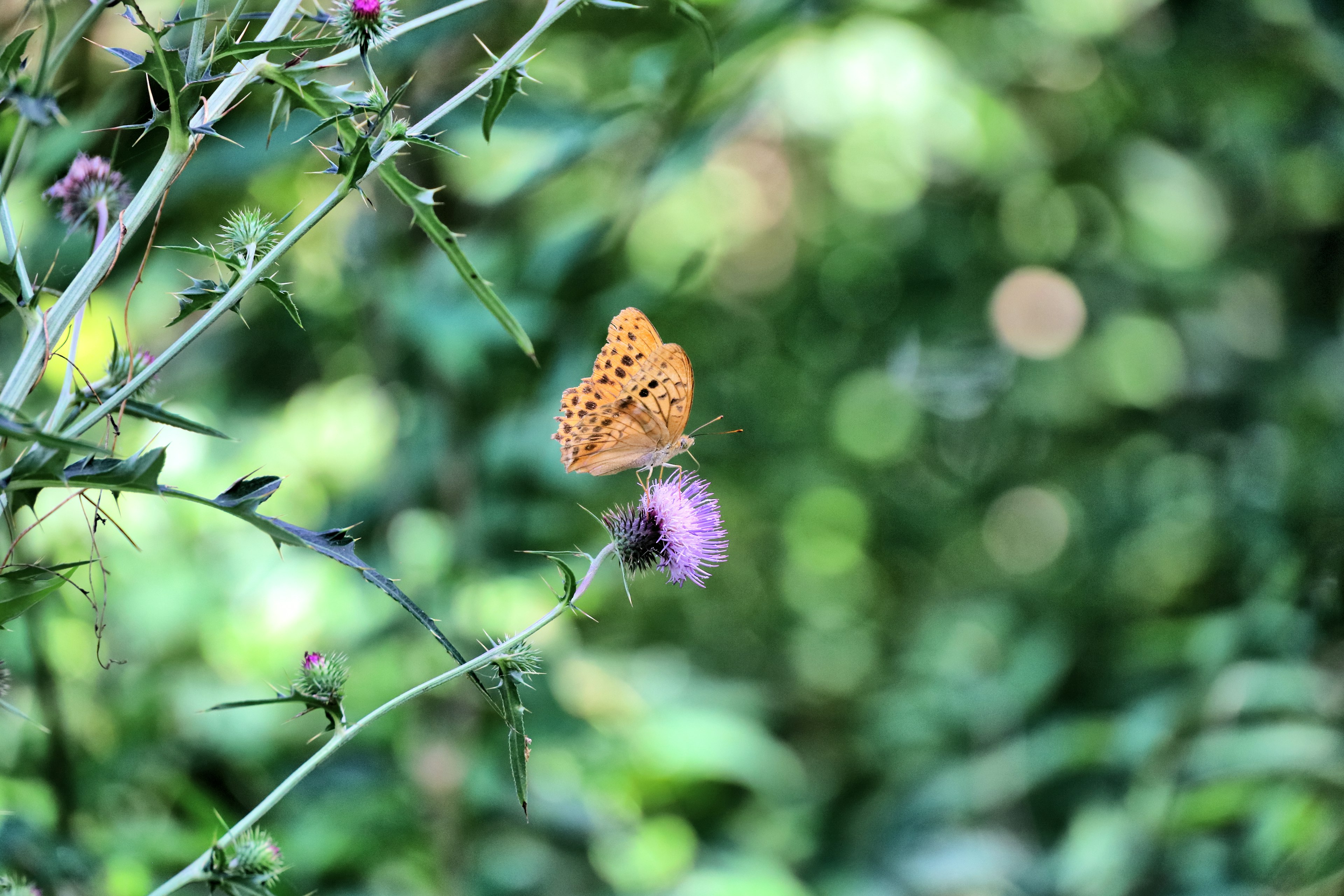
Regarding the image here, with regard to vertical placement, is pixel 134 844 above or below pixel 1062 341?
above

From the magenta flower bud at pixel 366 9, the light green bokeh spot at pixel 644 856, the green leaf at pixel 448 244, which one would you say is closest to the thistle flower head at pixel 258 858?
the green leaf at pixel 448 244

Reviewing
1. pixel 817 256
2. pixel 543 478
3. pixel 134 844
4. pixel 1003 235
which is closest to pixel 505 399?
pixel 543 478

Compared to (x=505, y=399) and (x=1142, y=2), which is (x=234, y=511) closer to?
(x=505, y=399)

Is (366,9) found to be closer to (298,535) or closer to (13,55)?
(13,55)

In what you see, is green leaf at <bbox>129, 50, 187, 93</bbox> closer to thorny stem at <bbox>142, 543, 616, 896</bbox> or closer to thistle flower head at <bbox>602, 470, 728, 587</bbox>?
thorny stem at <bbox>142, 543, 616, 896</bbox>

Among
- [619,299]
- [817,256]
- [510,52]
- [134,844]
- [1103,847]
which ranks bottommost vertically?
[1103,847]

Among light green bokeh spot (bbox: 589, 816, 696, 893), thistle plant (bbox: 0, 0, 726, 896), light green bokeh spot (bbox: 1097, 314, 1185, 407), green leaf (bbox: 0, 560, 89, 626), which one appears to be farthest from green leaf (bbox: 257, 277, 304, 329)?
light green bokeh spot (bbox: 1097, 314, 1185, 407)

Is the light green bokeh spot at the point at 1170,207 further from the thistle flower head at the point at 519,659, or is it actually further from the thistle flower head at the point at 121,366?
the thistle flower head at the point at 121,366

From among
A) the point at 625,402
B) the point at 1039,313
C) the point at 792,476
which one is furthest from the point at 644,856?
the point at 1039,313
